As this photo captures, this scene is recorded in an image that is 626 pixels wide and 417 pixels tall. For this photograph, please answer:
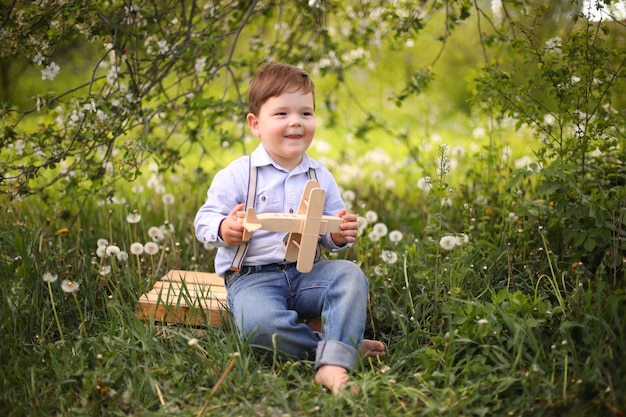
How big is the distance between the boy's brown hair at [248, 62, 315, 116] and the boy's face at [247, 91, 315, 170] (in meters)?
0.02

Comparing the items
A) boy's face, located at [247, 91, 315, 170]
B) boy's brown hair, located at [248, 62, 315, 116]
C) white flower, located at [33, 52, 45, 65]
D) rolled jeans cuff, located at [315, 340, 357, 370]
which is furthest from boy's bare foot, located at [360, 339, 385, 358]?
white flower, located at [33, 52, 45, 65]

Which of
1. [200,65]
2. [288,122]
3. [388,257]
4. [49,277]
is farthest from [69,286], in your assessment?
[200,65]

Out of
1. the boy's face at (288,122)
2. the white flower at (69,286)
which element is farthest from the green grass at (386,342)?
the boy's face at (288,122)

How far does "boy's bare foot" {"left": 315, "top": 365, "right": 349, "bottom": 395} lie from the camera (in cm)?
222

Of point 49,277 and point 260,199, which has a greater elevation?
point 260,199

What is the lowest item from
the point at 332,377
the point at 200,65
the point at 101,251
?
the point at 332,377

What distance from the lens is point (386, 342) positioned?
8.85ft

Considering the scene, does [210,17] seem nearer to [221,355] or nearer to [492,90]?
[492,90]

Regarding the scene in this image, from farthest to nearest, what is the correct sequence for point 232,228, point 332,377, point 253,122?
point 253,122 < point 232,228 < point 332,377

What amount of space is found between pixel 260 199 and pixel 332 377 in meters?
0.73

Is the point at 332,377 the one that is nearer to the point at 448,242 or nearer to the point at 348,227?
the point at 348,227

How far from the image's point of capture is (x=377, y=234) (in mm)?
3283

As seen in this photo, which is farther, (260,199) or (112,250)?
(112,250)

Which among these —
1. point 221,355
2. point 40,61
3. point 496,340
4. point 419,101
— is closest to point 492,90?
point 496,340
